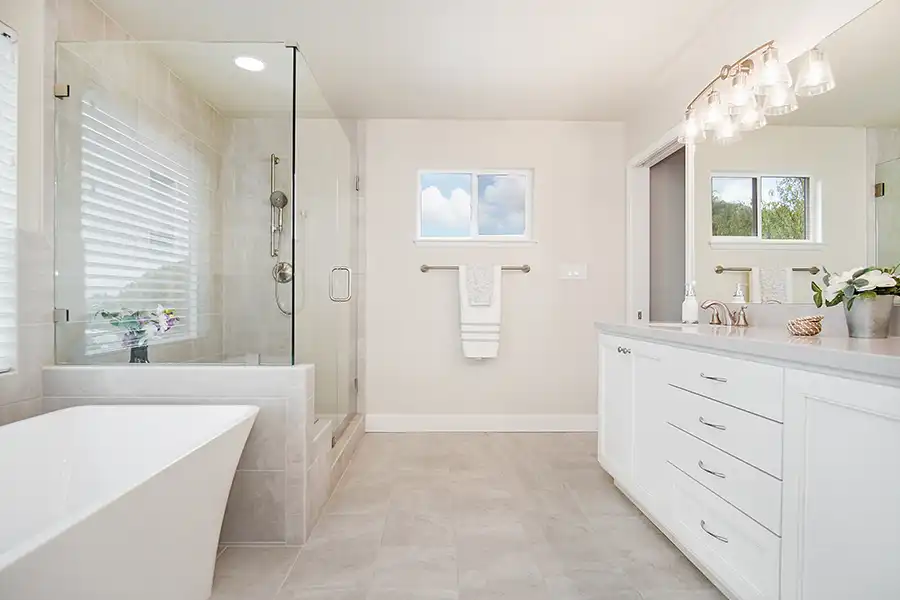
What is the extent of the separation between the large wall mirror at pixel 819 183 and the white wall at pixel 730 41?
4.1 inches

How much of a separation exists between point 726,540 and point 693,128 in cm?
202

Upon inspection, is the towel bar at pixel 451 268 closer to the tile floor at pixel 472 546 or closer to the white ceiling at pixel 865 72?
the tile floor at pixel 472 546

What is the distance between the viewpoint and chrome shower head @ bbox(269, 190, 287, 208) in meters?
2.45

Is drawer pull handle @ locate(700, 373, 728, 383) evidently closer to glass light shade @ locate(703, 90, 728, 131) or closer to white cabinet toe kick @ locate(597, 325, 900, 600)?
white cabinet toe kick @ locate(597, 325, 900, 600)

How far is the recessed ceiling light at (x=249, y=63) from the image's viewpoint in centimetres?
240

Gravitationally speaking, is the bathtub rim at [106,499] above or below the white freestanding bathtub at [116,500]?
above

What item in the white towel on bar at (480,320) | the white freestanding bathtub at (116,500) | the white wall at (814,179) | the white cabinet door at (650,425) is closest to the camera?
the white freestanding bathtub at (116,500)

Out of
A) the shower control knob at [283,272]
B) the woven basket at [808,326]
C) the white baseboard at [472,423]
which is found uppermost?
the shower control knob at [283,272]

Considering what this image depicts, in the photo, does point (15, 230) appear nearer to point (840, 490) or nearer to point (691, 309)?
point (840, 490)

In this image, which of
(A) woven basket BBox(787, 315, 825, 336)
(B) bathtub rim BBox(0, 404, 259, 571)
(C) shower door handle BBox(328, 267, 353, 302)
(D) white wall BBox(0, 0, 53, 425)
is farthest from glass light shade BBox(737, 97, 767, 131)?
(D) white wall BBox(0, 0, 53, 425)

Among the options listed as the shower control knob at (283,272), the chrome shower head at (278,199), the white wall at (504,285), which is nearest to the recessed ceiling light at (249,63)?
the chrome shower head at (278,199)

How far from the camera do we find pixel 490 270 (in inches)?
159

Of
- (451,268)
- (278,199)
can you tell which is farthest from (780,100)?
(451,268)

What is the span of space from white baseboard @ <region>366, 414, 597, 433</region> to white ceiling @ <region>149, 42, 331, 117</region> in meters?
2.32
